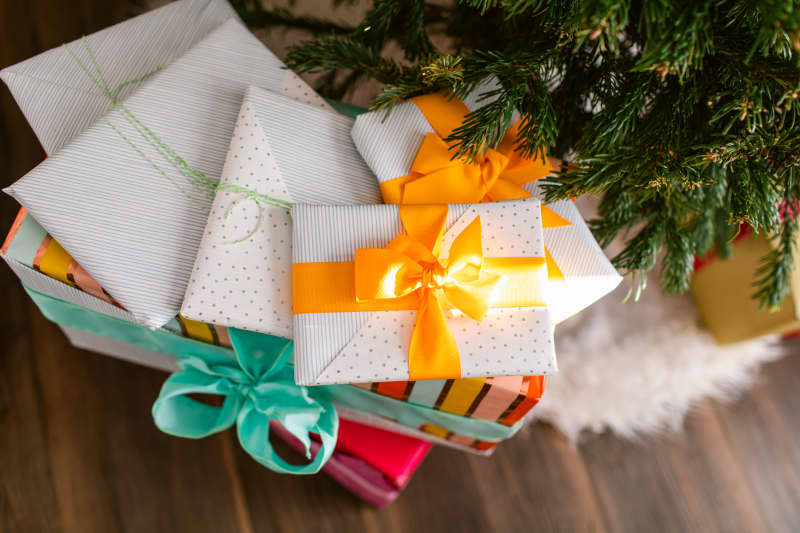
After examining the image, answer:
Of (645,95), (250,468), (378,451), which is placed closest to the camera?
(645,95)

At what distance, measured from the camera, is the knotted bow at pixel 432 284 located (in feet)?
1.68

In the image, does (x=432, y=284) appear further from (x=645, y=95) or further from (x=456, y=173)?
(x=645, y=95)

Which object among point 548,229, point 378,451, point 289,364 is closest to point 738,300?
point 548,229

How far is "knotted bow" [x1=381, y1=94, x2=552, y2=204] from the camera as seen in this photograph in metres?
0.58

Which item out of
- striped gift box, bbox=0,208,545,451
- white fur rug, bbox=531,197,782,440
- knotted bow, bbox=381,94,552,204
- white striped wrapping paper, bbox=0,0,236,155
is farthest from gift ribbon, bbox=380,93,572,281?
white fur rug, bbox=531,197,782,440

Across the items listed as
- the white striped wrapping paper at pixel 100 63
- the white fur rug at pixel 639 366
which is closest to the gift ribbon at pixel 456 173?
the white striped wrapping paper at pixel 100 63

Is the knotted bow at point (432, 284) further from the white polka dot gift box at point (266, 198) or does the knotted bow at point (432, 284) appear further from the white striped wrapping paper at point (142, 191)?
the white striped wrapping paper at point (142, 191)

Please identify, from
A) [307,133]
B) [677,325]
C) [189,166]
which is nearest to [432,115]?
[307,133]

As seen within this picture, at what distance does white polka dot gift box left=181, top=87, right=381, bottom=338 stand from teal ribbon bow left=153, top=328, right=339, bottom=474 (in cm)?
6

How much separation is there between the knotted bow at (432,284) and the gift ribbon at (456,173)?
2.4 inches

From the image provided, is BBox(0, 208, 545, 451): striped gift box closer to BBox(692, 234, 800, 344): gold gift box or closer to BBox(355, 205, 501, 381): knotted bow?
BBox(355, 205, 501, 381): knotted bow

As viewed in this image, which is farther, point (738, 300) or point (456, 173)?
point (738, 300)

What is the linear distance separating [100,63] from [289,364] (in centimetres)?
41

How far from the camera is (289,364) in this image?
631 millimetres
